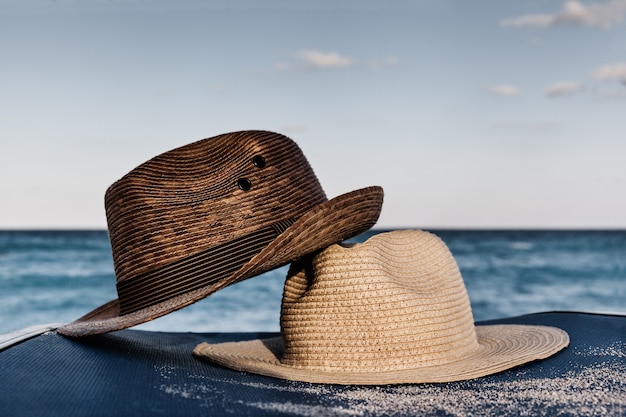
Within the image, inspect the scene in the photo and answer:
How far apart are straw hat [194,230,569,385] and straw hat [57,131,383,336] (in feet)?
0.35

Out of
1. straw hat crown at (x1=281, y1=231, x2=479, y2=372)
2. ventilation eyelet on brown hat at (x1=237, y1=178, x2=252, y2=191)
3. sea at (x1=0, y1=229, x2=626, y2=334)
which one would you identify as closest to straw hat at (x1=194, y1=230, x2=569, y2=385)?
straw hat crown at (x1=281, y1=231, x2=479, y2=372)

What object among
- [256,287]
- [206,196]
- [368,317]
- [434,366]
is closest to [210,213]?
[206,196]

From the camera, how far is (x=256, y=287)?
940 cm

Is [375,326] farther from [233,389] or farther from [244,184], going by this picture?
[244,184]

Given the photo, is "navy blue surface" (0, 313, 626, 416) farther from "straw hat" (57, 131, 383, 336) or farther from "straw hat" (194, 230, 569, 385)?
"straw hat" (57, 131, 383, 336)

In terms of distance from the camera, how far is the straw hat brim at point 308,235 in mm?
1855

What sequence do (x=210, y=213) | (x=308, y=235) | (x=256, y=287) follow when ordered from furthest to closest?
(x=256, y=287) → (x=210, y=213) → (x=308, y=235)

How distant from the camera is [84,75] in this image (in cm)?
1232

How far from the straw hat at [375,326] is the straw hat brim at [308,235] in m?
0.06

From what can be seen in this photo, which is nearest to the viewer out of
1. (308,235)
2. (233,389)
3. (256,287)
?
(233,389)

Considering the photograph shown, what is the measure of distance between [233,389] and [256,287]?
774 cm

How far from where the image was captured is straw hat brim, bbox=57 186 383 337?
1.86m

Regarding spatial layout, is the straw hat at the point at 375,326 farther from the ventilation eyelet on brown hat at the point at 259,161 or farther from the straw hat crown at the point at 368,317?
the ventilation eyelet on brown hat at the point at 259,161

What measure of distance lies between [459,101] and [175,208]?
47.9 feet
